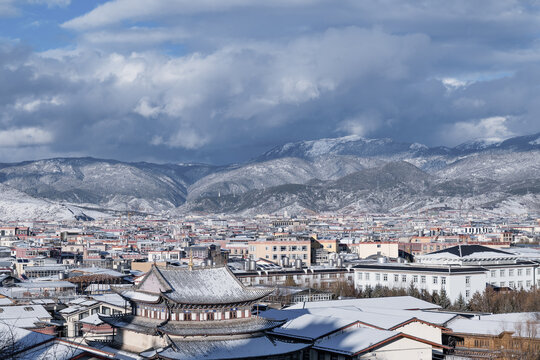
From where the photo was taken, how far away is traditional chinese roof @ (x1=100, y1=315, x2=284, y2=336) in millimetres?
44469

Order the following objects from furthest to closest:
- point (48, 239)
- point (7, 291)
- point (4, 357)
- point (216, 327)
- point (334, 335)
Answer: point (48, 239)
point (7, 291)
point (334, 335)
point (216, 327)
point (4, 357)

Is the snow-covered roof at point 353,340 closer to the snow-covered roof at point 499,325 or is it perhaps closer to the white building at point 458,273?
the snow-covered roof at point 499,325

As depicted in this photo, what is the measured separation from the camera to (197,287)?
46.5 m

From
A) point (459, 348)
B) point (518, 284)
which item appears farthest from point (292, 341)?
point (518, 284)

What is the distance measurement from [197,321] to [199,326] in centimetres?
33

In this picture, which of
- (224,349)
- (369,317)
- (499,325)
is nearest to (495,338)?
(499,325)

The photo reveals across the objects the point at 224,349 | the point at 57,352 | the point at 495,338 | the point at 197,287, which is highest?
the point at 197,287

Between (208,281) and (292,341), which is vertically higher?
(208,281)

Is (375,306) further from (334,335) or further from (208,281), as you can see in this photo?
(208,281)

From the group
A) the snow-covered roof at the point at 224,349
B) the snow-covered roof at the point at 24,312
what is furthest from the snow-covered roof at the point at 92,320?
the snow-covered roof at the point at 224,349

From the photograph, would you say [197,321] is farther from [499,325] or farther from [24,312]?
[24,312]

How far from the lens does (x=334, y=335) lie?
1999 inches

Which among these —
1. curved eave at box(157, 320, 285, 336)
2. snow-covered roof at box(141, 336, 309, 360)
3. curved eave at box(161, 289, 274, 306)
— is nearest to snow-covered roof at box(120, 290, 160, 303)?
curved eave at box(161, 289, 274, 306)

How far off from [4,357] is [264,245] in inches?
3971
